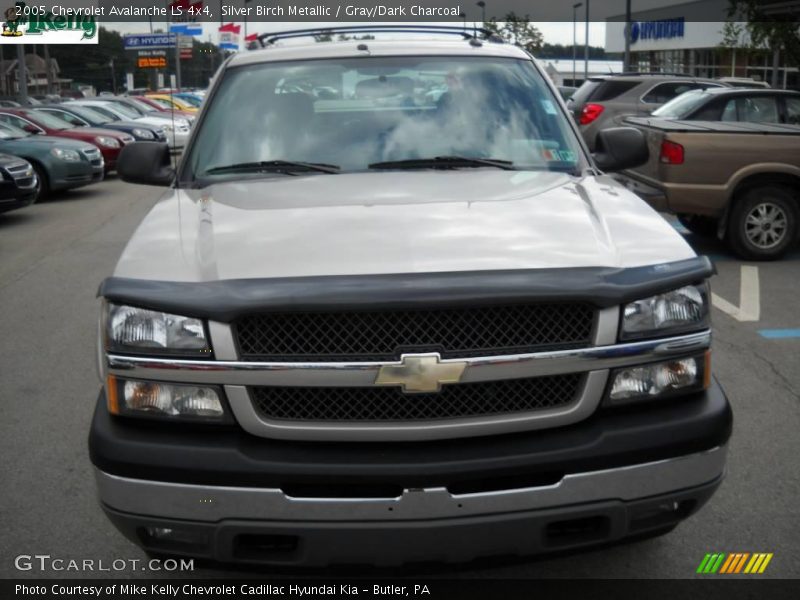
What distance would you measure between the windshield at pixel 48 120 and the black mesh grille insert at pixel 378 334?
1944cm

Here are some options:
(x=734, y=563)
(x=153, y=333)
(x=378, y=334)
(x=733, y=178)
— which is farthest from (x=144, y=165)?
(x=733, y=178)

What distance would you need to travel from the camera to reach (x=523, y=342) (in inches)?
115

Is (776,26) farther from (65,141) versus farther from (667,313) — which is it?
(667,313)

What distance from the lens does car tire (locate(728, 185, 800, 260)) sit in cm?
1010

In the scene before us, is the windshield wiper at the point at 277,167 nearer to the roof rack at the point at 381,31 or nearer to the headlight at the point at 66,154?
the roof rack at the point at 381,31

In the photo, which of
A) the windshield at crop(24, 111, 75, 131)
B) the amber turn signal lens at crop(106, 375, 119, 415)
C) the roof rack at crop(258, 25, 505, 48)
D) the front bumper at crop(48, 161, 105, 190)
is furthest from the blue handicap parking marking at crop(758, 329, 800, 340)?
the windshield at crop(24, 111, 75, 131)

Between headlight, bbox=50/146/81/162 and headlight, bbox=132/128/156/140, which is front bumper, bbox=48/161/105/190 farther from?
headlight, bbox=132/128/156/140

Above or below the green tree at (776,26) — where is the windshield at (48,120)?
below

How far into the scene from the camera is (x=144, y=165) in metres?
4.81

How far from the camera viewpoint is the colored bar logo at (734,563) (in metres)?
3.63

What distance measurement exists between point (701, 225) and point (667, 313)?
363 inches

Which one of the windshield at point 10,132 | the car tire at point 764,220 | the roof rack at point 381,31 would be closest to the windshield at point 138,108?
the windshield at point 10,132

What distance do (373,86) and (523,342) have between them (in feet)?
6.91

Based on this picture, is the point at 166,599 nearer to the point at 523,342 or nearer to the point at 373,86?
the point at 523,342
